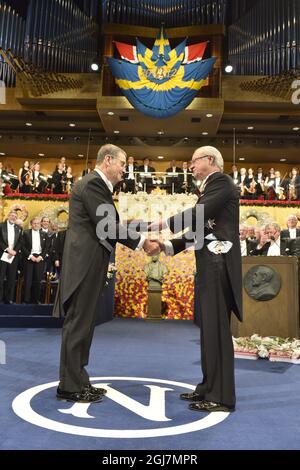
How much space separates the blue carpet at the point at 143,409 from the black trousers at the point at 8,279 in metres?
2.72

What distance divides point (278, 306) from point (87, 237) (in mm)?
2948

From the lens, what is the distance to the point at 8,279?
699 cm

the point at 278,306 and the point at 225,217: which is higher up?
the point at 225,217

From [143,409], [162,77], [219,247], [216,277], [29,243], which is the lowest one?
[143,409]

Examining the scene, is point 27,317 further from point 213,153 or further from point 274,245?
point 213,153

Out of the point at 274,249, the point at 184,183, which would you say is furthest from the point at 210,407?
the point at 184,183

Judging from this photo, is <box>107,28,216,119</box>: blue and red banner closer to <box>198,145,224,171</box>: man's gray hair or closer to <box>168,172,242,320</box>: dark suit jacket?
<box>198,145,224,171</box>: man's gray hair

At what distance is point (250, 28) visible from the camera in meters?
14.4

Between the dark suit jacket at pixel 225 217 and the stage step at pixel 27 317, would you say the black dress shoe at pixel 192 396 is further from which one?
the stage step at pixel 27 317

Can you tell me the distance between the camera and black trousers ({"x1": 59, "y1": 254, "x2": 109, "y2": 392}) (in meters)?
2.54

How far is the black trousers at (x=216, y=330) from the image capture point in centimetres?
246

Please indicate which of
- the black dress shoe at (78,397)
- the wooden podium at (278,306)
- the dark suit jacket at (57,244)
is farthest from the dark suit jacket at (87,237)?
the dark suit jacket at (57,244)

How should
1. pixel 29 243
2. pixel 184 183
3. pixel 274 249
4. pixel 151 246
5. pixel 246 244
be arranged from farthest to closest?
pixel 184 183 → pixel 29 243 → pixel 246 244 → pixel 274 249 → pixel 151 246
